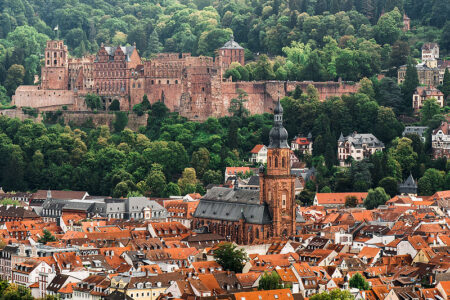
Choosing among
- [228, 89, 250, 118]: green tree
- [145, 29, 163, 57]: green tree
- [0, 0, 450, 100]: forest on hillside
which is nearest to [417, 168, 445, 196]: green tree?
[0, 0, 450, 100]: forest on hillside

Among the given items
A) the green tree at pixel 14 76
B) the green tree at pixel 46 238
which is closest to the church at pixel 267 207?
the green tree at pixel 46 238

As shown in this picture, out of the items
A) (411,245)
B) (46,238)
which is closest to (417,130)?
(411,245)

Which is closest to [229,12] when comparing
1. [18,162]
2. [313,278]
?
[18,162]

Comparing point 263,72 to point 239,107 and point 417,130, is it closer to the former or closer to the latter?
point 239,107

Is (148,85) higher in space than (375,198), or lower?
higher

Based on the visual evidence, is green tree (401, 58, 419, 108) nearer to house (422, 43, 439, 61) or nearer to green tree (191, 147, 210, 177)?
house (422, 43, 439, 61)

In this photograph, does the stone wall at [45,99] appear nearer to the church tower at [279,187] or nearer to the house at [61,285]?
the church tower at [279,187]

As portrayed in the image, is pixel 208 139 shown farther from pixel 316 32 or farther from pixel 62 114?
pixel 316 32
